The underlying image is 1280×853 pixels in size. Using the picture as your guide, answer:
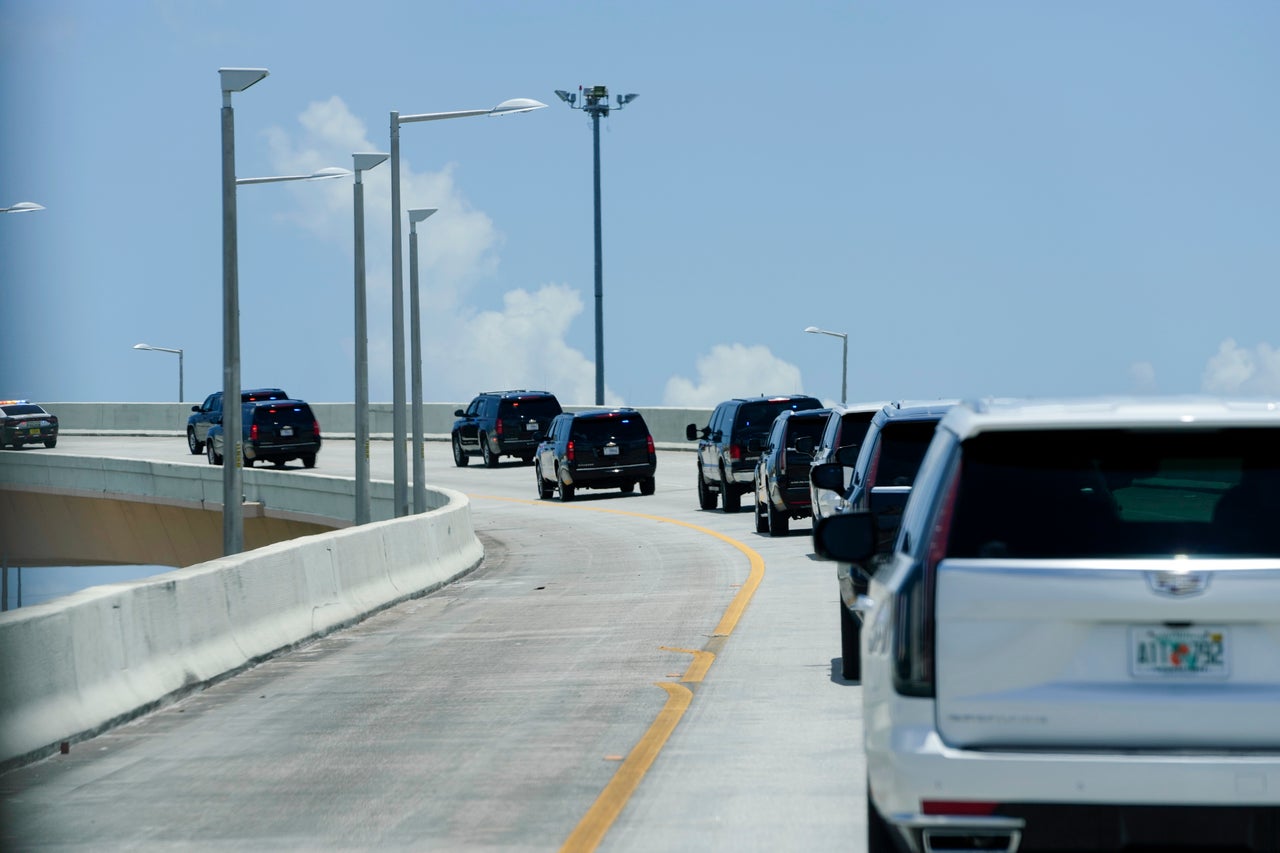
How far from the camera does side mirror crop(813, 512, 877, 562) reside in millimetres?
6969

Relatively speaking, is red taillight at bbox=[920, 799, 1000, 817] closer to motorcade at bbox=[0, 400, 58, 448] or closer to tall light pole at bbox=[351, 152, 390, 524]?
tall light pole at bbox=[351, 152, 390, 524]

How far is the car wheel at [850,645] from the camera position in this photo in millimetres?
12508

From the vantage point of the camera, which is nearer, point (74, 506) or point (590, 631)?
point (590, 631)

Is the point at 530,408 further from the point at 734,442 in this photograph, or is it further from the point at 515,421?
the point at 734,442

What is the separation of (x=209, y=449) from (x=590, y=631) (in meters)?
44.3

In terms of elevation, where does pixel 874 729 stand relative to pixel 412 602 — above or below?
above

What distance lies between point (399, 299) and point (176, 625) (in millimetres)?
22882

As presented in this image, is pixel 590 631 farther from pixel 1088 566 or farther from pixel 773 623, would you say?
pixel 1088 566

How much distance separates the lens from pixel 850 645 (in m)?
12.7

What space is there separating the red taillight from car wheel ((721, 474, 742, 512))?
97.0 feet

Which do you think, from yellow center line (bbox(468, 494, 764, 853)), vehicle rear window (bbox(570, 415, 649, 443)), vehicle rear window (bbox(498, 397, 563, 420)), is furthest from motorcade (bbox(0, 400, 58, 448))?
yellow center line (bbox(468, 494, 764, 853))

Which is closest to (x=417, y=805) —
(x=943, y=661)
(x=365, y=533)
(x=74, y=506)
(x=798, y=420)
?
(x=943, y=661)

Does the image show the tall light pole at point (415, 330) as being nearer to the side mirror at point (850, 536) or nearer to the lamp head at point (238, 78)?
the lamp head at point (238, 78)

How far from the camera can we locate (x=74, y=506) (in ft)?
190
